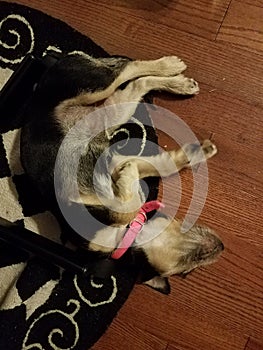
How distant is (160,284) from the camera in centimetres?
210

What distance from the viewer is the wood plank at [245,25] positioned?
2205 millimetres

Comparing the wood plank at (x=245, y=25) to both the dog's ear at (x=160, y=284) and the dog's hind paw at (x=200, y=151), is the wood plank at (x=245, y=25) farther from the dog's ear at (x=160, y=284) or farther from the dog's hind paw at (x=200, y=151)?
the dog's ear at (x=160, y=284)

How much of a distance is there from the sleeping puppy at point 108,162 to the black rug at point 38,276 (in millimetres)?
117

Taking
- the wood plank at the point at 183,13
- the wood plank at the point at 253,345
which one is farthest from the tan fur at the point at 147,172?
the wood plank at the point at 253,345

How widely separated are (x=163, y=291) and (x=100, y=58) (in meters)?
0.90

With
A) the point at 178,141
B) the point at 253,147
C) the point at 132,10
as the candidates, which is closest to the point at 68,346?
the point at 178,141

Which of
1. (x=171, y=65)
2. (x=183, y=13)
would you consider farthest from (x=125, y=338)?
(x=183, y=13)

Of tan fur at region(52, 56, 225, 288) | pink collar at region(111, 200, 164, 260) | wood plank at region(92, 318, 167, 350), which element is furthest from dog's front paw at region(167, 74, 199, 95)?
wood plank at region(92, 318, 167, 350)

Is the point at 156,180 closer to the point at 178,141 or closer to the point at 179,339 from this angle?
the point at 178,141

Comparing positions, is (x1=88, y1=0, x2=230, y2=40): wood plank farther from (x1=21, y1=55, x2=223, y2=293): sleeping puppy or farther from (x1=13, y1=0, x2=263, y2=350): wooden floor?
(x1=21, y1=55, x2=223, y2=293): sleeping puppy

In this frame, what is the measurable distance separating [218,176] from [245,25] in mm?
572

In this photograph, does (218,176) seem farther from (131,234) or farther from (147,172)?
(131,234)

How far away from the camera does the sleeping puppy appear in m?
2.05

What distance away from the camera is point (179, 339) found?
7.14 feet
